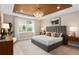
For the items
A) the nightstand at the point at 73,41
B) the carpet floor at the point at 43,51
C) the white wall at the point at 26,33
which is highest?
the white wall at the point at 26,33

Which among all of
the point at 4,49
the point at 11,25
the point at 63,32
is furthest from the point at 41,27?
the point at 4,49

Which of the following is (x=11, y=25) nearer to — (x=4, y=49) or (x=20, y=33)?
(x=20, y=33)

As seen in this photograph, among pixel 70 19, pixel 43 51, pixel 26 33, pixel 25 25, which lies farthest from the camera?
pixel 26 33

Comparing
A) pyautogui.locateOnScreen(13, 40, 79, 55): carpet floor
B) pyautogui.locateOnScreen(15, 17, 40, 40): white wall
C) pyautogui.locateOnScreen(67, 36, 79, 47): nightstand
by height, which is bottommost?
pyautogui.locateOnScreen(13, 40, 79, 55): carpet floor

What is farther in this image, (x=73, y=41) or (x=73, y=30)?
(x=73, y=41)

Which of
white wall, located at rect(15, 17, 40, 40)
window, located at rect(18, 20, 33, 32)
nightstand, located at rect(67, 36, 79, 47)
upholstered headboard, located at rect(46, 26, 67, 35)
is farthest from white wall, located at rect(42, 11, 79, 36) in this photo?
window, located at rect(18, 20, 33, 32)

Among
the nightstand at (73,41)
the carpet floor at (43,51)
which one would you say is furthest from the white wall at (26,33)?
the nightstand at (73,41)

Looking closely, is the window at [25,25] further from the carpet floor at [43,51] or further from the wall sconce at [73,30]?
the wall sconce at [73,30]

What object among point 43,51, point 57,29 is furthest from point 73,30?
point 43,51

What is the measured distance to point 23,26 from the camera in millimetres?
6523

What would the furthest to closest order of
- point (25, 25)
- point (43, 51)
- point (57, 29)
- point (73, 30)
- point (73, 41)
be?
1. point (57, 29)
2. point (25, 25)
3. point (73, 41)
4. point (73, 30)
5. point (43, 51)

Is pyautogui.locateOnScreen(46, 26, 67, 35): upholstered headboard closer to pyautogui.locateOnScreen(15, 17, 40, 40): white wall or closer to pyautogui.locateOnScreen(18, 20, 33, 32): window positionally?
pyautogui.locateOnScreen(15, 17, 40, 40): white wall

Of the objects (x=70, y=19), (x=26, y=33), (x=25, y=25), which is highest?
(x=70, y=19)

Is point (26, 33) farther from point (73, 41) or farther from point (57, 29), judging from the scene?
point (73, 41)
